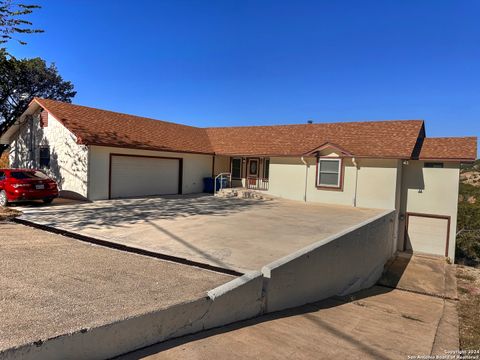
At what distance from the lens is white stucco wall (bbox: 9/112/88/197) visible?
15992 millimetres

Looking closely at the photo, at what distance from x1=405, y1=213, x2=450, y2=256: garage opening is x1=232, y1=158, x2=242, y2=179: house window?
11.0 metres

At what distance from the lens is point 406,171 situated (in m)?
18.0

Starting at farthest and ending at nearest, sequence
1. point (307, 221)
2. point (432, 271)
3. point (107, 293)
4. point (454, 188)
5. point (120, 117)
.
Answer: point (120, 117), point (454, 188), point (432, 271), point (307, 221), point (107, 293)

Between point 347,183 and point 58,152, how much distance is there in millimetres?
14931

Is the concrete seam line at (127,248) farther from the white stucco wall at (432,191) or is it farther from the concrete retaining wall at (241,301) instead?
the white stucco wall at (432,191)

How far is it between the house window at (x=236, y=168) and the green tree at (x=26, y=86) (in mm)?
15524

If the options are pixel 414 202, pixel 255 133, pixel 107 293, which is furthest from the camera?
pixel 255 133

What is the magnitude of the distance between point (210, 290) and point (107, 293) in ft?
4.78

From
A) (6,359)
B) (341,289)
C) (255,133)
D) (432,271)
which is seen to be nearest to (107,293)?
(6,359)

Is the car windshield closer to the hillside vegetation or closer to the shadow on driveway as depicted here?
the shadow on driveway

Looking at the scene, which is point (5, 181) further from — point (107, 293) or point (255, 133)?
point (255, 133)

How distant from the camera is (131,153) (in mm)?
17938

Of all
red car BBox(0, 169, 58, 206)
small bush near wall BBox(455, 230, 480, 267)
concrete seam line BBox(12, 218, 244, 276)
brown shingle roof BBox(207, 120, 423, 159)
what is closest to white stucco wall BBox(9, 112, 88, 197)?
red car BBox(0, 169, 58, 206)

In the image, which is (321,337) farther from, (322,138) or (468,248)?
(468,248)
